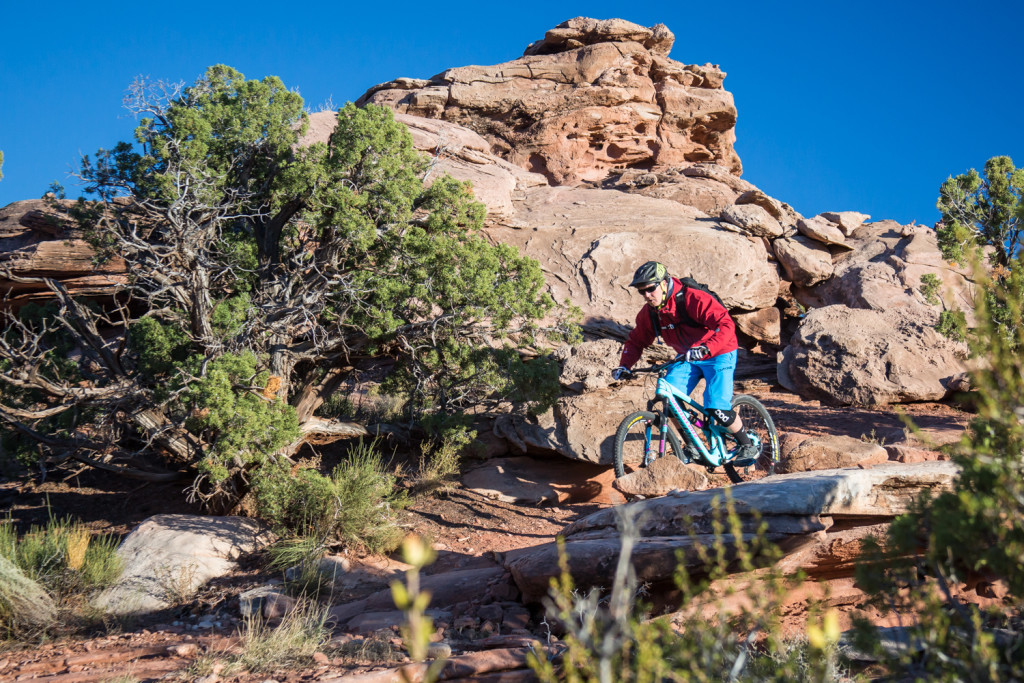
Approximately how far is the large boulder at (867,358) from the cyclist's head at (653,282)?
599cm

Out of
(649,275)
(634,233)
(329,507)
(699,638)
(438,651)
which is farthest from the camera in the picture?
(634,233)

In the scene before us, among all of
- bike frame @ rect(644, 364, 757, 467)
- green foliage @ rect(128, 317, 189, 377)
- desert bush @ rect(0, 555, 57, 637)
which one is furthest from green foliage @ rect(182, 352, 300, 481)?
bike frame @ rect(644, 364, 757, 467)

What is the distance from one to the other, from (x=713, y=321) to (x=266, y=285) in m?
5.45

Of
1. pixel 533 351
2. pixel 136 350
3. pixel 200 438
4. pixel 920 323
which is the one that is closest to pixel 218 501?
pixel 200 438

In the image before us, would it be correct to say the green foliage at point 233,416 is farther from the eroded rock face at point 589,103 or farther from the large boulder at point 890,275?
the eroded rock face at point 589,103

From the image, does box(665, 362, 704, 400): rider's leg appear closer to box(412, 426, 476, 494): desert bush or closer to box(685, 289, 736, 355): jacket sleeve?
box(685, 289, 736, 355): jacket sleeve

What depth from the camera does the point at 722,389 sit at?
683 cm

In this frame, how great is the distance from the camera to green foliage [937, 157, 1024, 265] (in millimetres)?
9977

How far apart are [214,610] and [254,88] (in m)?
6.31

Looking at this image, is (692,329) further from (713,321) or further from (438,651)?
(438,651)

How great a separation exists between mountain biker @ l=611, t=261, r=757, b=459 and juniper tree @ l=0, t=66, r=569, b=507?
1939mm

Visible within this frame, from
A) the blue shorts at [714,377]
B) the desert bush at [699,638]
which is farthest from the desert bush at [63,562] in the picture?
the blue shorts at [714,377]

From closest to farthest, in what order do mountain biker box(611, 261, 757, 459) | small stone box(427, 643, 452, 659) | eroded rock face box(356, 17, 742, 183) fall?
small stone box(427, 643, 452, 659)
mountain biker box(611, 261, 757, 459)
eroded rock face box(356, 17, 742, 183)

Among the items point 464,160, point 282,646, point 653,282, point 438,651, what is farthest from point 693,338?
point 464,160
